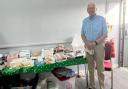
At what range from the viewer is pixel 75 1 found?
167 inches

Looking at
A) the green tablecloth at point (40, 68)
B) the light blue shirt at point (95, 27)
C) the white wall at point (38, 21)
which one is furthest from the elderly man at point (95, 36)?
the white wall at point (38, 21)

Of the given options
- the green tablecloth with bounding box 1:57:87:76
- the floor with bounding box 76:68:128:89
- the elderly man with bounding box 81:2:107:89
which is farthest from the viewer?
the floor with bounding box 76:68:128:89

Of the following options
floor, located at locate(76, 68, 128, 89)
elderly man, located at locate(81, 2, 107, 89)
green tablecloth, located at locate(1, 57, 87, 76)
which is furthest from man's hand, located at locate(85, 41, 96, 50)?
floor, located at locate(76, 68, 128, 89)

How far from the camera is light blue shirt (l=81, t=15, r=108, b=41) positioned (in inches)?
134

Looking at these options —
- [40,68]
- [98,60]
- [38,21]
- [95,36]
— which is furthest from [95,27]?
[38,21]

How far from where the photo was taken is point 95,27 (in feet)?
11.2

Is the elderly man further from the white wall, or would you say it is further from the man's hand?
the white wall

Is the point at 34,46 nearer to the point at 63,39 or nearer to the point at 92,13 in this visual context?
the point at 63,39

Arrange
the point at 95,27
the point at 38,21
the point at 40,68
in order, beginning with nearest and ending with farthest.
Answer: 1. the point at 40,68
2. the point at 95,27
3. the point at 38,21

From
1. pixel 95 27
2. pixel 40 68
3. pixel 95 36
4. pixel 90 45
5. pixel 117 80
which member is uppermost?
pixel 95 27

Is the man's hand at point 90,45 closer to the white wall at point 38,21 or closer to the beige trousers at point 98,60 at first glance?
the beige trousers at point 98,60

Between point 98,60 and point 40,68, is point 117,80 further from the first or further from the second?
point 40,68

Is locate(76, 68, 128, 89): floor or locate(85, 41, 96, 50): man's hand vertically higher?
locate(85, 41, 96, 50): man's hand

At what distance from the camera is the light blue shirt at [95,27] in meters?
3.40
